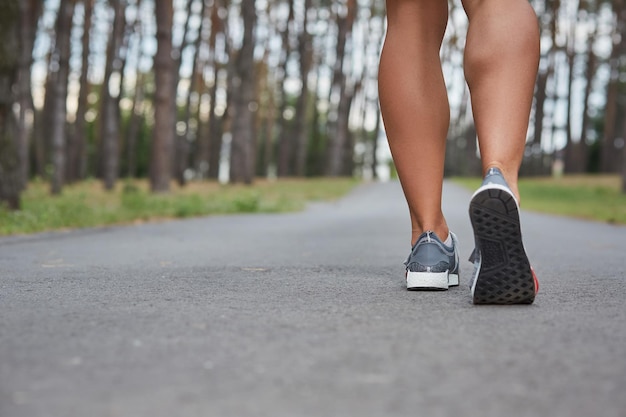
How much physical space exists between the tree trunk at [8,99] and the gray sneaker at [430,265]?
6.24 m

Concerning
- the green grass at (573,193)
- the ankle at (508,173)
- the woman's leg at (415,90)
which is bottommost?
the green grass at (573,193)

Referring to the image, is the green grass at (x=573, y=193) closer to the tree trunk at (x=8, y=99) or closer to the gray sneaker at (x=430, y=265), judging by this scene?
the tree trunk at (x=8, y=99)

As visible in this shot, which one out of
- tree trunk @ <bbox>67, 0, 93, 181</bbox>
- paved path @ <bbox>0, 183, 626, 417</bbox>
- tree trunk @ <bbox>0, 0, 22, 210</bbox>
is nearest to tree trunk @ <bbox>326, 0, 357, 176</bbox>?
tree trunk @ <bbox>67, 0, 93, 181</bbox>

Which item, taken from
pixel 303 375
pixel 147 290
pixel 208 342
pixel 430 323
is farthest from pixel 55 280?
pixel 303 375

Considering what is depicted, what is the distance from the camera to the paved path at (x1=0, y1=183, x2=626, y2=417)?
4.31ft

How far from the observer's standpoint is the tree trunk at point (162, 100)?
56.2 ft

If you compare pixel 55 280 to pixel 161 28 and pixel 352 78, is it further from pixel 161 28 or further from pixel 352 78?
pixel 352 78

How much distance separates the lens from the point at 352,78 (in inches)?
1817

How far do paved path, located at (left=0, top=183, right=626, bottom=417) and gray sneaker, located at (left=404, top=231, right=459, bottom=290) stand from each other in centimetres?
6

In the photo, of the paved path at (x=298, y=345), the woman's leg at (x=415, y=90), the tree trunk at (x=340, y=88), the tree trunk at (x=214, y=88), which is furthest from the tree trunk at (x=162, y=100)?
the tree trunk at (x=340, y=88)

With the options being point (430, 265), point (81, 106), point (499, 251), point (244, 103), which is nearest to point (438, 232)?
point (430, 265)

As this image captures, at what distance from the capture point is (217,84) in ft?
114

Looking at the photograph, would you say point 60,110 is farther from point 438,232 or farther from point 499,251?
point 499,251

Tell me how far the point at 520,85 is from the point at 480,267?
682 mm
